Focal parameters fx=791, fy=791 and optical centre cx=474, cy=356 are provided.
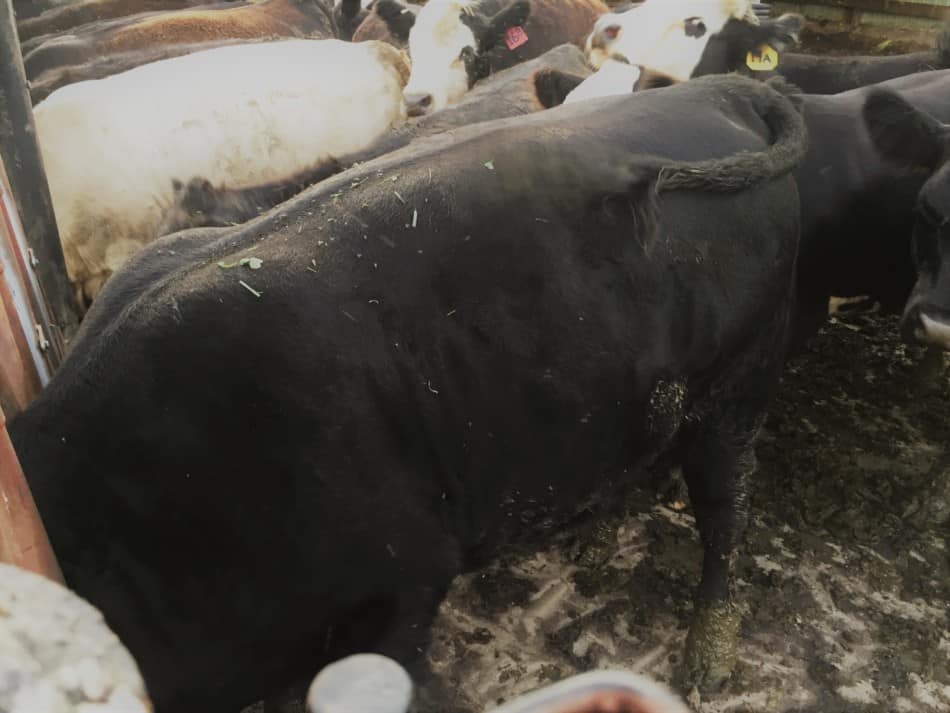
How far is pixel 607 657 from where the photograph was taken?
249cm

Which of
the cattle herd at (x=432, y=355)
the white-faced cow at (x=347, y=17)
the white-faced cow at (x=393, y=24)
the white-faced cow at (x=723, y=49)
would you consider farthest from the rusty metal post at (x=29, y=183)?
the white-faced cow at (x=347, y=17)

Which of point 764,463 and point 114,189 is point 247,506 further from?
point 764,463

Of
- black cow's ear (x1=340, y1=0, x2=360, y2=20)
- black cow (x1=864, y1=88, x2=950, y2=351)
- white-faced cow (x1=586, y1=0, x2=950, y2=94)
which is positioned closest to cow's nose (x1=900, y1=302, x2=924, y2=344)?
black cow (x1=864, y1=88, x2=950, y2=351)

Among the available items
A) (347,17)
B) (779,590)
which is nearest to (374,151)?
(779,590)

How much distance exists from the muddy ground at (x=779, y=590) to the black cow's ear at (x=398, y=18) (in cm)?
426

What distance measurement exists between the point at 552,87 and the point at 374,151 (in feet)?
4.31

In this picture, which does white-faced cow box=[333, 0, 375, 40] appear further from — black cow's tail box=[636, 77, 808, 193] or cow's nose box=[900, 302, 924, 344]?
cow's nose box=[900, 302, 924, 344]

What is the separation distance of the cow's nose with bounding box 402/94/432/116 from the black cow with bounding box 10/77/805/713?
8.86 feet

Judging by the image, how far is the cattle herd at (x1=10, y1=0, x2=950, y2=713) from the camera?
145 centimetres

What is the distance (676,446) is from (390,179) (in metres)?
1.19

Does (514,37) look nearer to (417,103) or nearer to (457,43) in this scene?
(457,43)

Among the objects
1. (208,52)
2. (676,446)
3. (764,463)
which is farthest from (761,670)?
(208,52)

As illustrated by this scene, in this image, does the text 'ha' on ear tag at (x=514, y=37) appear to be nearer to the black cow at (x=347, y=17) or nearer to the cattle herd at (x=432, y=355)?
the black cow at (x=347, y=17)

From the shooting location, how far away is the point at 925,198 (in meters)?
2.67
